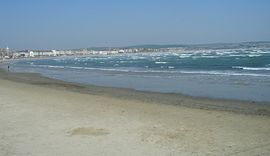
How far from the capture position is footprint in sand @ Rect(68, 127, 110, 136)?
9078 mm

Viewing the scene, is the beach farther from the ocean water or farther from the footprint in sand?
the ocean water

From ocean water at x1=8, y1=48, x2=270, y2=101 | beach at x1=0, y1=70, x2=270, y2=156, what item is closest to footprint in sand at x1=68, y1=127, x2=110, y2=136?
beach at x1=0, y1=70, x2=270, y2=156

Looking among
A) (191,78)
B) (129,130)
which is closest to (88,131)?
(129,130)

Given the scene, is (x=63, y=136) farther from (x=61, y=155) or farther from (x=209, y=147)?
(x=209, y=147)

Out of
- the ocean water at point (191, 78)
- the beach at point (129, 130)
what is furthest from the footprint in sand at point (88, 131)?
the ocean water at point (191, 78)

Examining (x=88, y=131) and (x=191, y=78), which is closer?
(x=88, y=131)

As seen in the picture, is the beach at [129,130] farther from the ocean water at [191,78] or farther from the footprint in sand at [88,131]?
the ocean water at [191,78]

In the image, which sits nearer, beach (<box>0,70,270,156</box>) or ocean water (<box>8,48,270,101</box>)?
beach (<box>0,70,270,156</box>)

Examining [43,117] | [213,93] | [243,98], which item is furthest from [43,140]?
[213,93]

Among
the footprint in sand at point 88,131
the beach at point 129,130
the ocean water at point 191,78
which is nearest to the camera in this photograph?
the beach at point 129,130

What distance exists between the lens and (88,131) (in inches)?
368

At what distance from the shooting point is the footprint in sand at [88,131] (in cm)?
908

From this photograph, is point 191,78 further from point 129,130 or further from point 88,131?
point 88,131

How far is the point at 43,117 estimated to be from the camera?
11.6 meters
